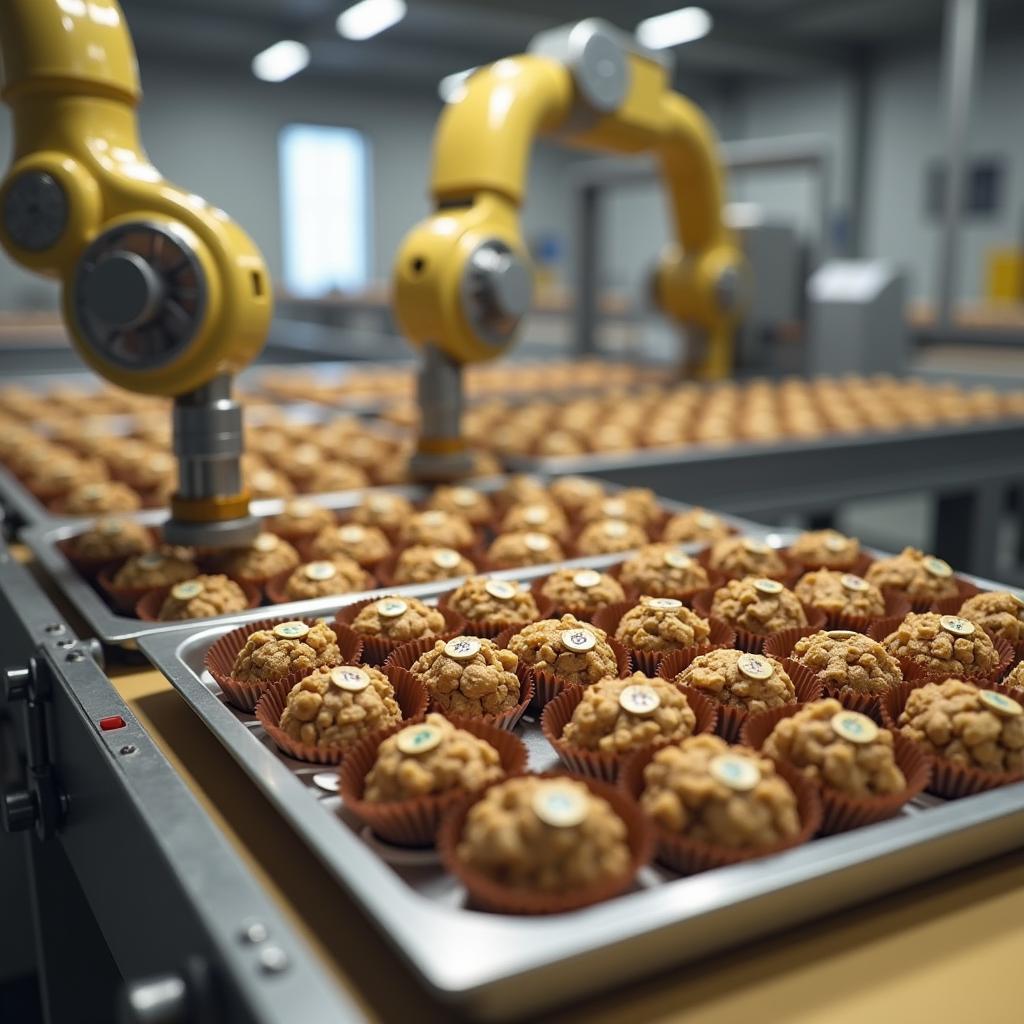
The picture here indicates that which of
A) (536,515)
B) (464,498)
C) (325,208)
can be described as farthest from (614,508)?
(325,208)

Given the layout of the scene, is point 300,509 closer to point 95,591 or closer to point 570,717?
point 95,591

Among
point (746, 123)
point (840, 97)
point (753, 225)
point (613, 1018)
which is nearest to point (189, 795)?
point (613, 1018)

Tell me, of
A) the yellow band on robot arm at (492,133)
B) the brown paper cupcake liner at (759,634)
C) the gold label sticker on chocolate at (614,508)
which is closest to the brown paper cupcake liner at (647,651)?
the brown paper cupcake liner at (759,634)

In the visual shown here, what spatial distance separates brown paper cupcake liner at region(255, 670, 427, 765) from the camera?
1136 mm

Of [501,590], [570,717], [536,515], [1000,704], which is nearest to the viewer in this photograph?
[1000,704]

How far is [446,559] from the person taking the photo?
180 centimetres

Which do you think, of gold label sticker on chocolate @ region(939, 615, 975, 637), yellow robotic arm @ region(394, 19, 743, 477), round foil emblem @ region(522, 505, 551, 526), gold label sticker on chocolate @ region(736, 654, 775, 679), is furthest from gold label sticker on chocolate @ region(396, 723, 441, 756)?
yellow robotic arm @ region(394, 19, 743, 477)

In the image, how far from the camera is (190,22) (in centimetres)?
1016

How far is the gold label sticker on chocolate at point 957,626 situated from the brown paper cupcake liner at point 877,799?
10.9 inches

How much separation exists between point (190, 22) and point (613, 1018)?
1107 cm

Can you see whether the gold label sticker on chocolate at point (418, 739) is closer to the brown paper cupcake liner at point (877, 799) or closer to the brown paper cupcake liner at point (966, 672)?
the brown paper cupcake liner at point (877, 799)

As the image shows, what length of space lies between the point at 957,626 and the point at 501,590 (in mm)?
609

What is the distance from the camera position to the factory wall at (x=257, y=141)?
11.9 metres

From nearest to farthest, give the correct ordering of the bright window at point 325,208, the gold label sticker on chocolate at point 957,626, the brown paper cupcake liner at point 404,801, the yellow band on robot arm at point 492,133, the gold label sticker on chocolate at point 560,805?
1. the gold label sticker on chocolate at point 560,805
2. the brown paper cupcake liner at point 404,801
3. the gold label sticker on chocolate at point 957,626
4. the yellow band on robot arm at point 492,133
5. the bright window at point 325,208
